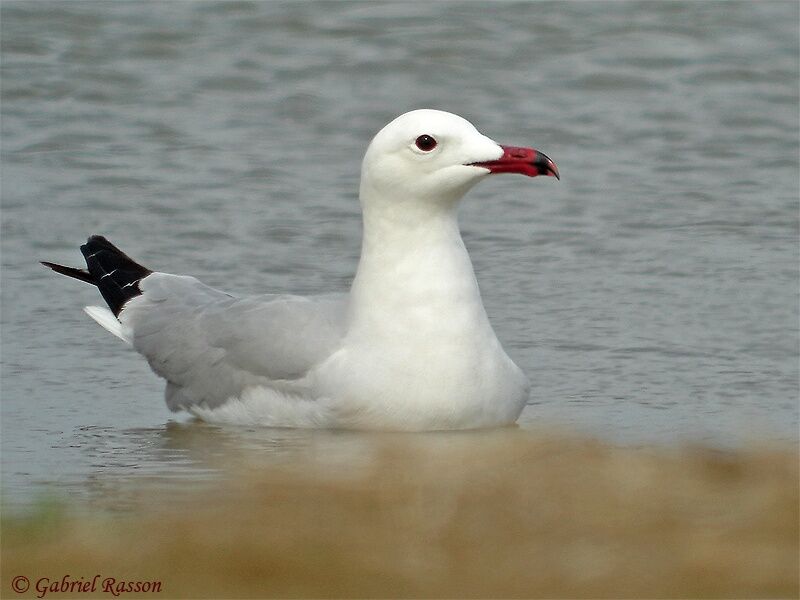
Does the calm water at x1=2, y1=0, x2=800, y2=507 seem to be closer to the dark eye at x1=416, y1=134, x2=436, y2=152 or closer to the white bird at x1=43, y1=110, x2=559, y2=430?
the white bird at x1=43, y1=110, x2=559, y2=430

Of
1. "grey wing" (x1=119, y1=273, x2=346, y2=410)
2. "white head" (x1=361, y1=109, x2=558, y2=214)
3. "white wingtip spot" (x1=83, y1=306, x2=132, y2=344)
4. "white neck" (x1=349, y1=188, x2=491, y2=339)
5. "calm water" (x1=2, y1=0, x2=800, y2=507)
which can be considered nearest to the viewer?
"white head" (x1=361, y1=109, x2=558, y2=214)

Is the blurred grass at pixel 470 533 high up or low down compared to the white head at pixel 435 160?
down

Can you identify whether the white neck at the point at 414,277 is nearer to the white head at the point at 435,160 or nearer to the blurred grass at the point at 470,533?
the white head at the point at 435,160

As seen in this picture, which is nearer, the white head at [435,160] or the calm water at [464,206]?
the white head at [435,160]

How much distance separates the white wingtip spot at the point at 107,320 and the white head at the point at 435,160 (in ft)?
5.42

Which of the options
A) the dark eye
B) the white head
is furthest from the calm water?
the dark eye

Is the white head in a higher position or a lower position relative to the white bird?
higher

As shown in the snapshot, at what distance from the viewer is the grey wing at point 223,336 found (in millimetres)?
5977

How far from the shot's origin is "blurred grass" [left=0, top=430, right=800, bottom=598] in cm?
368

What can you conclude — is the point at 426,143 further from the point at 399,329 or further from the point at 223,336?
the point at 223,336

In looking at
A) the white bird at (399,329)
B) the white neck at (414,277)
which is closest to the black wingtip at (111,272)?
the white bird at (399,329)

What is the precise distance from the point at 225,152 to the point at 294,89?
140 cm

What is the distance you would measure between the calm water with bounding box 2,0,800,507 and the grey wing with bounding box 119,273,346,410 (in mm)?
193

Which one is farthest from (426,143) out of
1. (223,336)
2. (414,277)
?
(223,336)
